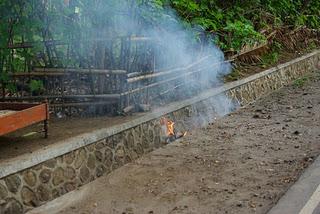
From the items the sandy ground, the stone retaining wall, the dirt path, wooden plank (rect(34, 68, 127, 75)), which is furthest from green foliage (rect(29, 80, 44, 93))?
the dirt path

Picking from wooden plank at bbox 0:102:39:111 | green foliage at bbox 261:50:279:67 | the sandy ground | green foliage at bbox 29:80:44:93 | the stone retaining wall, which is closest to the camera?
the stone retaining wall

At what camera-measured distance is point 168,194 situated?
17.5 feet

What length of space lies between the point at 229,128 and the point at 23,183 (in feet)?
14.6

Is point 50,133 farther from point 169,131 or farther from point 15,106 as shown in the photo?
point 169,131

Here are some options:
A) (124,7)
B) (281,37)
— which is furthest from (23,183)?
(281,37)

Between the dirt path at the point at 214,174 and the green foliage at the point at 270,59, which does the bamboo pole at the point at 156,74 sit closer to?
the dirt path at the point at 214,174

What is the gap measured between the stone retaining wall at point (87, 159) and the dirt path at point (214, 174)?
16 centimetres

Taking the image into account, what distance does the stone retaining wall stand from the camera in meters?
4.80

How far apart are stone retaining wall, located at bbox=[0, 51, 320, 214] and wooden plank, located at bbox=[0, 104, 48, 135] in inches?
15.9

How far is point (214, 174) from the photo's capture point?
19.7ft

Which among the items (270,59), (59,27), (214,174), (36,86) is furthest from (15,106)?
(270,59)

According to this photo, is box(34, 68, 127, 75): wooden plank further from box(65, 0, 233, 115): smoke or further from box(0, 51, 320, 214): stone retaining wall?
box(0, 51, 320, 214): stone retaining wall

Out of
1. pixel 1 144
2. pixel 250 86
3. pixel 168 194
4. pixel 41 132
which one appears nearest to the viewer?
pixel 168 194

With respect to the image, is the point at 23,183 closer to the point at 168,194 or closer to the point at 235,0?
the point at 168,194
